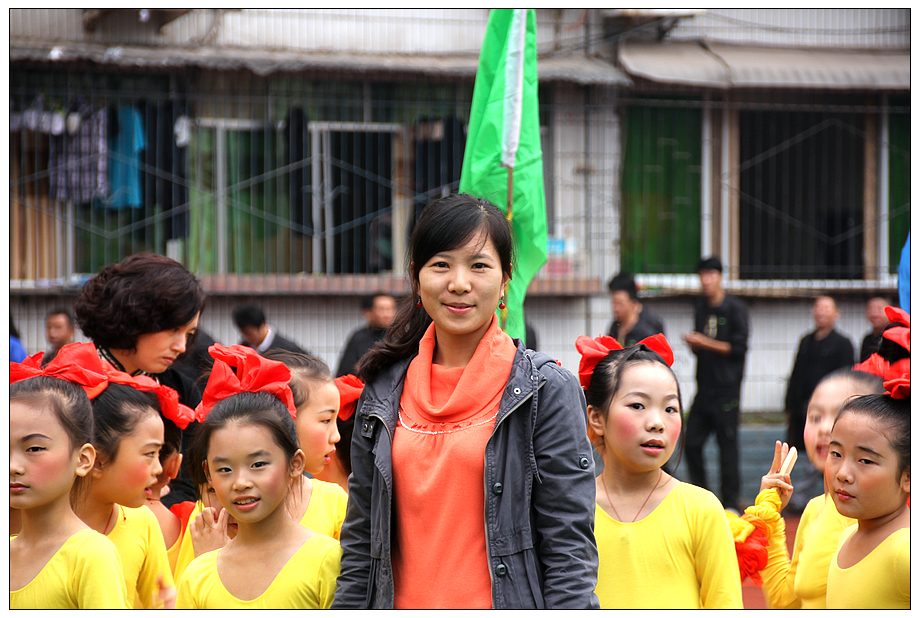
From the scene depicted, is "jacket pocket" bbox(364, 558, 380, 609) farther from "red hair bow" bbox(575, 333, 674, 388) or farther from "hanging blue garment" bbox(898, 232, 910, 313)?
"hanging blue garment" bbox(898, 232, 910, 313)

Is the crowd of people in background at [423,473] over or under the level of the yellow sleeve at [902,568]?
over

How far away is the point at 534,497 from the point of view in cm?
243

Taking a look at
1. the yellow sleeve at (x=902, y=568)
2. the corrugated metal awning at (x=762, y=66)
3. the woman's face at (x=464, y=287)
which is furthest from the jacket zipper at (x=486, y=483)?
the corrugated metal awning at (x=762, y=66)

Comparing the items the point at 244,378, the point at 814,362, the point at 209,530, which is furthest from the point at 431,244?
the point at 814,362

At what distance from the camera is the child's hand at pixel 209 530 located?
2914 mm

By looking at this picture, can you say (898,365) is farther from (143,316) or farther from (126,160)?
(126,160)

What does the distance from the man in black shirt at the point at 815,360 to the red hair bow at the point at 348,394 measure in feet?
18.1

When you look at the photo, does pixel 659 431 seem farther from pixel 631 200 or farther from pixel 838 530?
pixel 631 200

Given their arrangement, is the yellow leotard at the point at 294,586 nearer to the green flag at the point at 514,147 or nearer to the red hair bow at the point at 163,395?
the red hair bow at the point at 163,395

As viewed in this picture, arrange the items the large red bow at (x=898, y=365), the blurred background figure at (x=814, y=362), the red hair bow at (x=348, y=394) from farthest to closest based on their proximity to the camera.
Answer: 1. the blurred background figure at (x=814, y=362)
2. the red hair bow at (x=348, y=394)
3. the large red bow at (x=898, y=365)

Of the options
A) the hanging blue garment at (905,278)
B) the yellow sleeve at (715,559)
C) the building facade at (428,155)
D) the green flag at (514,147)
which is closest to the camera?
the yellow sleeve at (715,559)

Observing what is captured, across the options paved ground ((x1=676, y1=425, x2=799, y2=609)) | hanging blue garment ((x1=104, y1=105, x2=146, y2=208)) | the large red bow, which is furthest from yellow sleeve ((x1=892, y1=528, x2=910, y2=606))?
hanging blue garment ((x1=104, y1=105, x2=146, y2=208))

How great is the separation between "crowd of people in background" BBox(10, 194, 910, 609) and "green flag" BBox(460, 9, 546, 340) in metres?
1.31

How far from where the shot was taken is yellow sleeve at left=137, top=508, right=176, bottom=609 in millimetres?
2988
